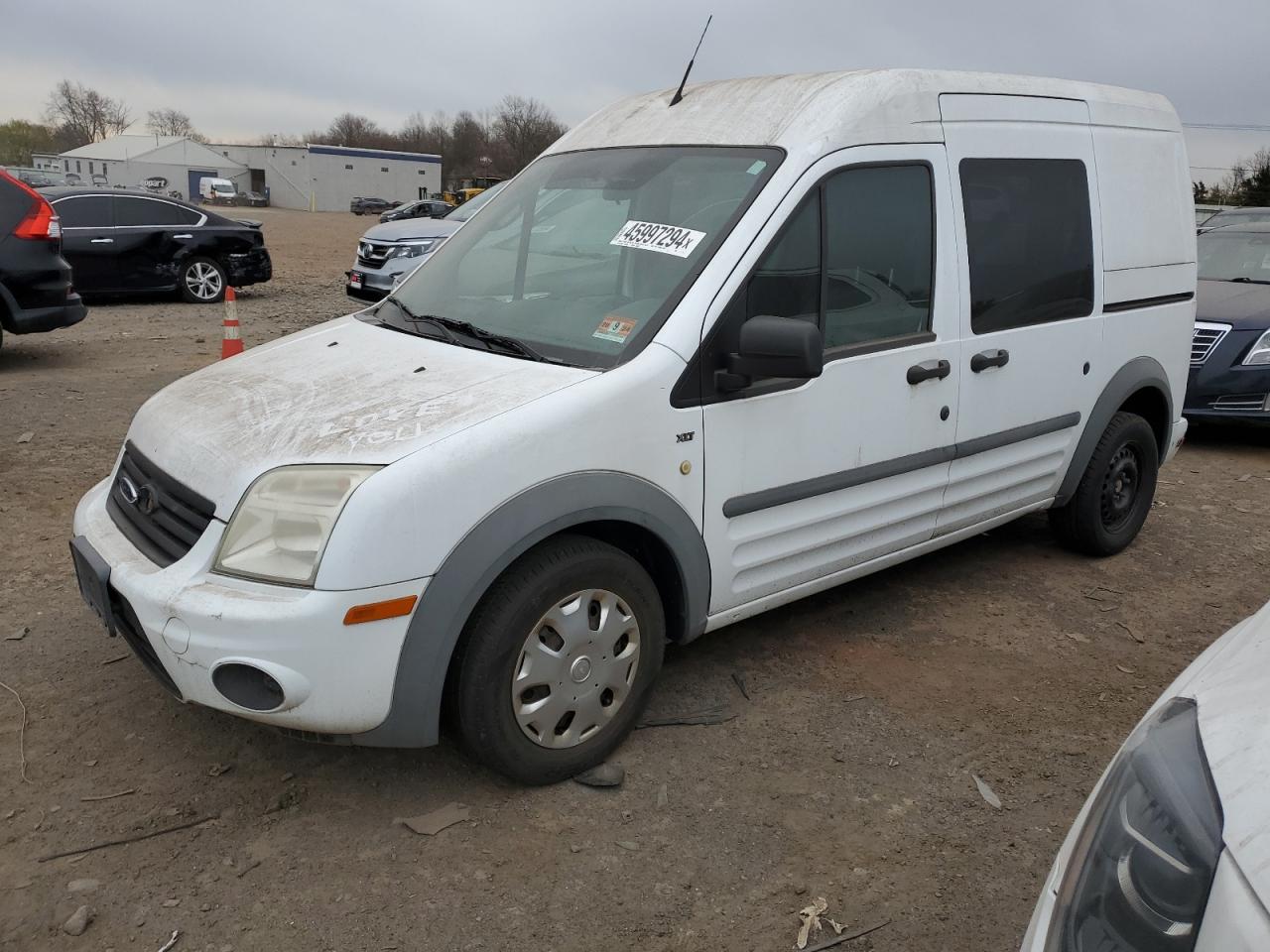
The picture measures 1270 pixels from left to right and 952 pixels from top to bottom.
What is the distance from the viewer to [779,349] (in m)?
3.03

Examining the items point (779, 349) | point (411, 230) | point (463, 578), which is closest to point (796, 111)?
point (779, 349)

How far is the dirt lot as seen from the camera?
102 inches

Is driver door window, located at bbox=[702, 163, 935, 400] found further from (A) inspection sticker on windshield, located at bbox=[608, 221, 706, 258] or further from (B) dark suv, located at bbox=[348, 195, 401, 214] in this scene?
(B) dark suv, located at bbox=[348, 195, 401, 214]

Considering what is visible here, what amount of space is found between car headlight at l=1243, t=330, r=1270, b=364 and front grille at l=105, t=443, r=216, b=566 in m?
7.34

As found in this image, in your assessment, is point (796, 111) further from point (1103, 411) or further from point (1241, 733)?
point (1241, 733)

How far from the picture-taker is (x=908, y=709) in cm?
363

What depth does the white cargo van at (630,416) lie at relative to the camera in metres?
2.68

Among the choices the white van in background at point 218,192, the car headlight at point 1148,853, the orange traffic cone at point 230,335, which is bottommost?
the car headlight at point 1148,853

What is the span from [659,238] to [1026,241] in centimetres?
170

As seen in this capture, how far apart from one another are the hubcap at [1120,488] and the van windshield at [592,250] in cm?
263

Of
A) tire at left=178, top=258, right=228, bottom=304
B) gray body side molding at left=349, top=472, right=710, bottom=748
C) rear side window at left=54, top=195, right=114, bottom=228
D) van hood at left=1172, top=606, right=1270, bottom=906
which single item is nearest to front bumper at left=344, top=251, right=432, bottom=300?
tire at left=178, top=258, right=228, bottom=304

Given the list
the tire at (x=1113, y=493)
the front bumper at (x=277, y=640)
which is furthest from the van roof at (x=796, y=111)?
the front bumper at (x=277, y=640)

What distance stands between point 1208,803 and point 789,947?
4.40 ft

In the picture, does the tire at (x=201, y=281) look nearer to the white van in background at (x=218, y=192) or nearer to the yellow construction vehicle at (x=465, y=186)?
the yellow construction vehicle at (x=465, y=186)
